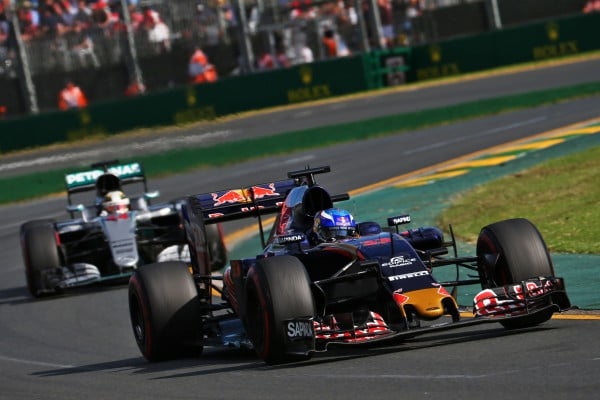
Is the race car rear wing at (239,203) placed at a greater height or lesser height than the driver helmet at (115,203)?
greater

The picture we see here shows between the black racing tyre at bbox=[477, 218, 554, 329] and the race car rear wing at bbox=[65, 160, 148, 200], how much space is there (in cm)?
982

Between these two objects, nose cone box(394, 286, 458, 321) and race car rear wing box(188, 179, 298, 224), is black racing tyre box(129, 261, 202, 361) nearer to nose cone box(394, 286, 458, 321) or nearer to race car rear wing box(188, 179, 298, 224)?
race car rear wing box(188, 179, 298, 224)

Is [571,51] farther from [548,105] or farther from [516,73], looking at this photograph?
[548,105]

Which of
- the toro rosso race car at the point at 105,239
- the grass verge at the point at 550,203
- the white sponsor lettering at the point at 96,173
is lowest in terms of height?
the grass verge at the point at 550,203

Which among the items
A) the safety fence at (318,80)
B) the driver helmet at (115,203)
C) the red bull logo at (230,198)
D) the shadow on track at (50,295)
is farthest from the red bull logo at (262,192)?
the safety fence at (318,80)

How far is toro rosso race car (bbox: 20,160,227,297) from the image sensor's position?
17625 millimetres

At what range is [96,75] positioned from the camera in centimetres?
3422

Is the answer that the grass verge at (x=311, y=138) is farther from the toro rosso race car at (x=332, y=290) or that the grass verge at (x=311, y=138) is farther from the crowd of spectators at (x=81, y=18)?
the toro rosso race car at (x=332, y=290)

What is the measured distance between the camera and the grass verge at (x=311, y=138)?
29703 mm

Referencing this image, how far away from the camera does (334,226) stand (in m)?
10.8

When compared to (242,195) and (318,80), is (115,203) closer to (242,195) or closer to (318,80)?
(242,195)

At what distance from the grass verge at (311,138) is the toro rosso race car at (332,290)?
1815 centimetres

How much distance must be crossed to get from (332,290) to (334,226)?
0.76 meters

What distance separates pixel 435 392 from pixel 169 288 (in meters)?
3.98
